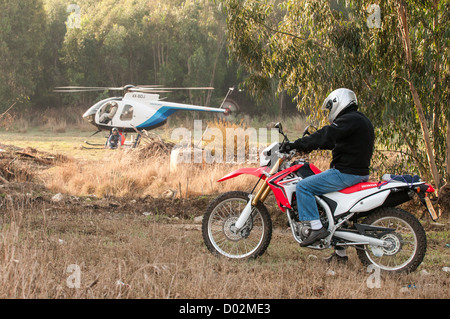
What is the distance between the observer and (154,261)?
5.55m

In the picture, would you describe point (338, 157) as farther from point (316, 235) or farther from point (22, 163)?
point (22, 163)

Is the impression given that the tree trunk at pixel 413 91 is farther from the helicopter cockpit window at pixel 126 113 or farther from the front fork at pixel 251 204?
the helicopter cockpit window at pixel 126 113

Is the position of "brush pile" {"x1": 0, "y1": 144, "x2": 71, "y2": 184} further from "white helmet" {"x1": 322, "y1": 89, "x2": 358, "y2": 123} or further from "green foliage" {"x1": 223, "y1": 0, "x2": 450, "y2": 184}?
"white helmet" {"x1": 322, "y1": 89, "x2": 358, "y2": 123}

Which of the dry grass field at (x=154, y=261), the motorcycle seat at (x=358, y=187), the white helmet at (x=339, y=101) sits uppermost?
the white helmet at (x=339, y=101)

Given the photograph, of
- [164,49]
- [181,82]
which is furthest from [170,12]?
[181,82]

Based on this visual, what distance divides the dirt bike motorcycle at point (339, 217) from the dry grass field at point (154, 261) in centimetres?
24

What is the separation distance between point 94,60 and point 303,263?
116 feet

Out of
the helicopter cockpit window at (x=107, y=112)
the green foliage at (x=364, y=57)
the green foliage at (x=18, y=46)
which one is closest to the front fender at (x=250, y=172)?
the green foliage at (x=364, y=57)

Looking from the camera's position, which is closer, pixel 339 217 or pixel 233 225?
pixel 339 217

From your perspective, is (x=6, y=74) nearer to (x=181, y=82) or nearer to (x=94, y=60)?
(x=94, y=60)

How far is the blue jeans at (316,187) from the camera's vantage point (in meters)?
5.64

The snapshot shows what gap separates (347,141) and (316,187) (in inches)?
23.1

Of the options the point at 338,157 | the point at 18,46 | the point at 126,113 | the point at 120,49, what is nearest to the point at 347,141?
the point at 338,157

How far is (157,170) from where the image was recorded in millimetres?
13508
